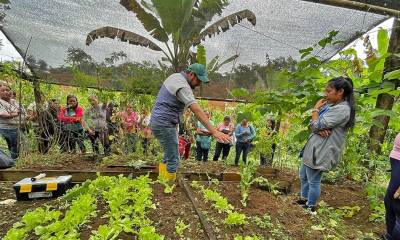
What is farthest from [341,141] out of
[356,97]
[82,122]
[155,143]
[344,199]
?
[82,122]

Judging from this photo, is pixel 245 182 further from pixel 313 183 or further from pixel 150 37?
pixel 150 37

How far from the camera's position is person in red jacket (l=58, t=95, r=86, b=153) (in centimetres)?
543

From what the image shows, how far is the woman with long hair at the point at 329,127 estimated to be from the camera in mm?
3012

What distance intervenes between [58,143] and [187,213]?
3.48 m

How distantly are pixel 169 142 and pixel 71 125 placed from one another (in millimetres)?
2941

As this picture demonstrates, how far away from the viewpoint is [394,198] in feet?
9.12

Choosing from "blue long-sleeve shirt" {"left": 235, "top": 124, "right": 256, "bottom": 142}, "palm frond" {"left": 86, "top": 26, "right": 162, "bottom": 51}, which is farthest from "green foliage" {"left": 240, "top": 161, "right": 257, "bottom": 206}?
"blue long-sleeve shirt" {"left": 235, "top": 124, "right": 256, "bottom": 142}

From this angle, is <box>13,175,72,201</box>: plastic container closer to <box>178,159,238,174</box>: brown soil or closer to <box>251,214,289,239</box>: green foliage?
<box>178,159,238,174</box>: brown soil

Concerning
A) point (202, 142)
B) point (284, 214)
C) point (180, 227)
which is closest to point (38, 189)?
point (180, 227)

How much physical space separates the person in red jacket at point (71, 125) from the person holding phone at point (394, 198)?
5181 millimetres

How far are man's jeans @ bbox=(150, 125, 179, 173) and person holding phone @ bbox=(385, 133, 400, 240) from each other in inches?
94.8

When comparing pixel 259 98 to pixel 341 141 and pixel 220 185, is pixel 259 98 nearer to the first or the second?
pixel 341 141

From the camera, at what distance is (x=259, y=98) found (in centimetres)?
335

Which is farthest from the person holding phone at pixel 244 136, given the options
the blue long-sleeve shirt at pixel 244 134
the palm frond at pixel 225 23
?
the palm frond at pixel 225 23
